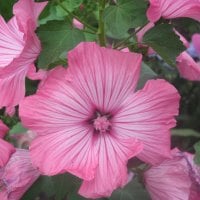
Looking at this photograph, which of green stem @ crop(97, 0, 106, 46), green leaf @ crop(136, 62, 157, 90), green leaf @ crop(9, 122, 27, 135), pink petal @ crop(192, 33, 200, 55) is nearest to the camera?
green stem @ crop(97, 0, 106, 46)

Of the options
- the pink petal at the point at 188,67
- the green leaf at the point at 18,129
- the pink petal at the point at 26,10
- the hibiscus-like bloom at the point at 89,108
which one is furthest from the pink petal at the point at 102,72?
the green leaf at the point at 18,129

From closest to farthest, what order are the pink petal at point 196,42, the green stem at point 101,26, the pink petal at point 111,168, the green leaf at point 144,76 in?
the pink petal at point 111,168
the green stem at point 101,26
the green leaf at point 144,76
the pink petal at point 196,42

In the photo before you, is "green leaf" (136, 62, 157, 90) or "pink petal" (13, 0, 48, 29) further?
"green leaf" (136, 62, 157, 90)

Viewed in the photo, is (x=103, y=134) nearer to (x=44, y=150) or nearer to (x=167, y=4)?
(x=44, y=150)

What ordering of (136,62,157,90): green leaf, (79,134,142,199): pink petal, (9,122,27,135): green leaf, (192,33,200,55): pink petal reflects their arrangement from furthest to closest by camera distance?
(192,33,200,55): pink petal → (9,122,27,135): green leaf → (136,62,157,90): green leaf → (79,134,142,199): pink petal

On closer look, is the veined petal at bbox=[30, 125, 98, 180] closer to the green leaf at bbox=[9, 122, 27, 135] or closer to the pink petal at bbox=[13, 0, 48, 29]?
the pink petal at bbox=[13, 0, 48, 29]

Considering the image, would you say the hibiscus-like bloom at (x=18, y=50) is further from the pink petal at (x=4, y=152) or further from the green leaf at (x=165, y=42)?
the green leaf at (x=165, y=42)

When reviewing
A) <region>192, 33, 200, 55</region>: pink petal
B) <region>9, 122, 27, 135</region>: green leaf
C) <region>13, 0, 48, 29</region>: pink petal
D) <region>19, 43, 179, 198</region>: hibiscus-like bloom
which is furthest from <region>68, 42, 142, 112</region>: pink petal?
<region>192, 33, 200, 55</region>: pink petal
